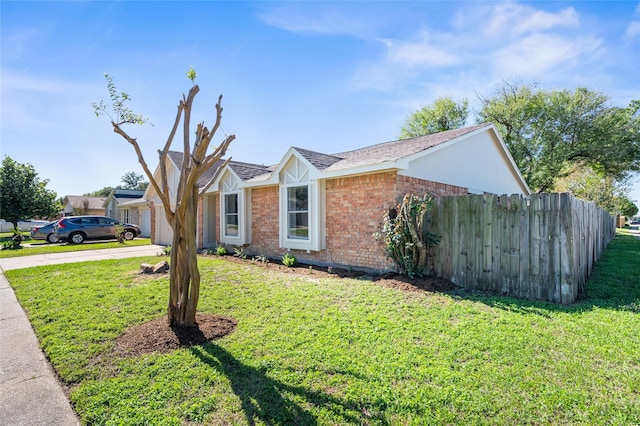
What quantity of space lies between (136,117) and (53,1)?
4.31m

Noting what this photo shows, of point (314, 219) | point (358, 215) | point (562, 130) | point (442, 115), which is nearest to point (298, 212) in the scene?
point (314, 219)

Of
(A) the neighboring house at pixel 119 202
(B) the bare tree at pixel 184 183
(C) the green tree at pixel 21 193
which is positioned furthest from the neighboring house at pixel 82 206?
(B) the bare tree at pixel 184 183

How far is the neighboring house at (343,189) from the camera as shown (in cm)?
813

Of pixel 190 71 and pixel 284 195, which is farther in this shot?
pixel 284 195

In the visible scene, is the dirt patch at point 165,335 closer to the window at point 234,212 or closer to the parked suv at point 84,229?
the window at point 234,212

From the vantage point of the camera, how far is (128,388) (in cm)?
292

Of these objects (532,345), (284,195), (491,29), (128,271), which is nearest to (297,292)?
(532,345)

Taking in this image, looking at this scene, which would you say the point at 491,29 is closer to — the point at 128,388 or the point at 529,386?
the point at 529,386

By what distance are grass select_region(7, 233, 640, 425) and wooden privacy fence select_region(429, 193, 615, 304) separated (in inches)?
20.6

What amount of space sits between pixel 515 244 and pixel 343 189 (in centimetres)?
439

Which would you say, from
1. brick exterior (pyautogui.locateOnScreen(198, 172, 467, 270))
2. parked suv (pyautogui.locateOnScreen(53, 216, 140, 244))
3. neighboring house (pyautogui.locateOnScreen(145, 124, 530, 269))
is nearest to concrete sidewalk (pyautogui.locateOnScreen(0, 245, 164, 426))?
neighboring house (pyautogui.locateOnScreen(145, 124, 530, 269))

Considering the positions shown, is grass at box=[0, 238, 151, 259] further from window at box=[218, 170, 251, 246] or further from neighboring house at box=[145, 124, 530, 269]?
window at box=[218, 170, 251, 246]

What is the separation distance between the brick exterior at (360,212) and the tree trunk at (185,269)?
193 inches

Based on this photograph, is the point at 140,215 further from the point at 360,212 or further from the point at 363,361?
the point at 363,361
